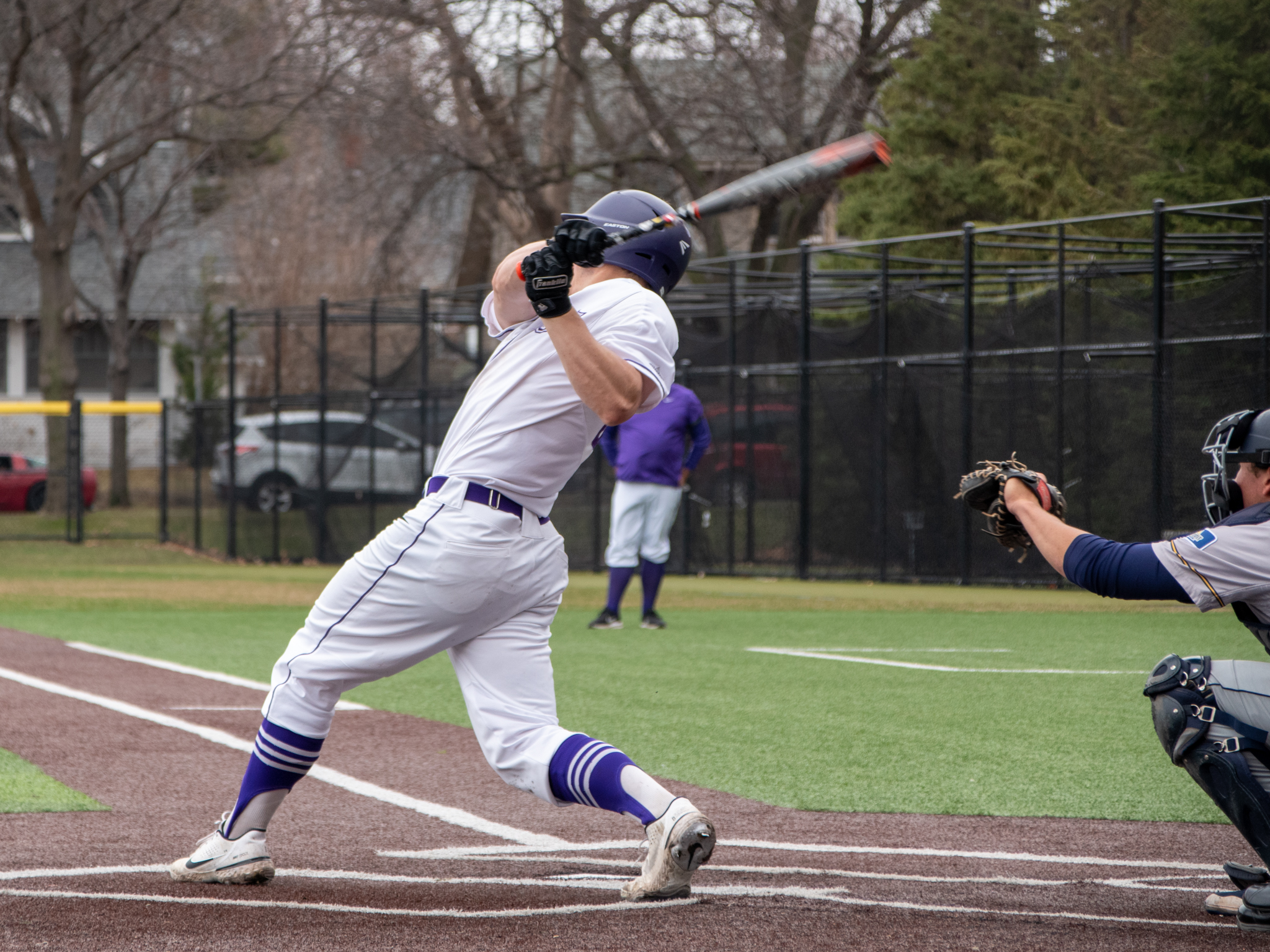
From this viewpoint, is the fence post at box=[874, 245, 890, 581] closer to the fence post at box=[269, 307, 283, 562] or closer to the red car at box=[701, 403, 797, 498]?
the red car at box=[701, 403, 797, 498]

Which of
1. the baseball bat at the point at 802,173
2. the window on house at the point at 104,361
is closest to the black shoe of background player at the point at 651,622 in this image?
the baseball bat at the point at 802,173

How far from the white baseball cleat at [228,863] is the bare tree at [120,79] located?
20.9 metres

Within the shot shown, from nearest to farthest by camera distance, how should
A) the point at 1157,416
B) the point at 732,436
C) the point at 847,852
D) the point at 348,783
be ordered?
the point at 847,852
the point at 348,783
the point at 1157,416
the point at 732,436

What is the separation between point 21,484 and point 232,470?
7.60 m

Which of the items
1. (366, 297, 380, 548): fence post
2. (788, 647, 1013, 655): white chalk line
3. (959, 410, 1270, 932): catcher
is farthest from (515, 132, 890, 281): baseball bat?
(366, 297, 380, 548): fence post

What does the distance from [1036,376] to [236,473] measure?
12.2 metres

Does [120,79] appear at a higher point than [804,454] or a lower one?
higher

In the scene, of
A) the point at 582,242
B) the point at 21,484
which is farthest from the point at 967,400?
the point at 21,484

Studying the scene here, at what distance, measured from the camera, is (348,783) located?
6.00 m

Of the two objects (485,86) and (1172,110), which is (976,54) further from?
(485,86)

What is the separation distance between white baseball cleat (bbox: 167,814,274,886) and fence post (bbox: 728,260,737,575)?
14.7m

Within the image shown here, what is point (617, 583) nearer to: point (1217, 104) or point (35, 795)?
point (35, 795)

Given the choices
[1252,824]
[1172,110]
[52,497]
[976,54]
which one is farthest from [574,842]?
[52,497]

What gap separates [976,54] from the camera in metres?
23.7
